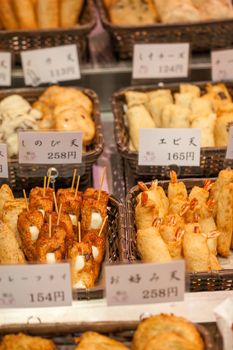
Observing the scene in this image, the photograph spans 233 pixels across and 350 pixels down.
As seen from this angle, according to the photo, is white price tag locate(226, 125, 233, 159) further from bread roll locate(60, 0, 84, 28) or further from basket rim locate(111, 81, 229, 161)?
bread roll locate(60, 0, 84, 28)

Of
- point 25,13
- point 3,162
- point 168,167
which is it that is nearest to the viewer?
point 3,162

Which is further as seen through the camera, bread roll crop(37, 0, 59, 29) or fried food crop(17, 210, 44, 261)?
bread roll crop(37, 0, 59, 29)

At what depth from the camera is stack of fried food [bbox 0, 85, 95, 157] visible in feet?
9.28

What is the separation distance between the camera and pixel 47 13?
10.8ft

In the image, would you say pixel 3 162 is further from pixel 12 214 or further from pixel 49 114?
pixel 49 114

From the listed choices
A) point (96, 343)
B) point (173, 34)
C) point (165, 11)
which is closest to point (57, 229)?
point (96, 343)

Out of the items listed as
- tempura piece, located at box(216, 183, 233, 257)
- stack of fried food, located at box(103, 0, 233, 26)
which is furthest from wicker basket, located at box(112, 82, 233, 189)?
stack of fried food, located at box(103, 0, 233, 26)

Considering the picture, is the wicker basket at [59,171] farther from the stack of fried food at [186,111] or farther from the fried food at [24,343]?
the fried food at [24,343]

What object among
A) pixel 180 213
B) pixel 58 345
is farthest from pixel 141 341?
pixel 180 213

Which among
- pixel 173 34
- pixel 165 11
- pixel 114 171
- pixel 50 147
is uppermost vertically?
pixel 165 11

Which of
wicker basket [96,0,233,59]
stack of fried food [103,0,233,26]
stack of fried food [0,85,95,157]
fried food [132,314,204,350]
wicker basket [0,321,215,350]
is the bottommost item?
wicker basket [0,321,215,350]

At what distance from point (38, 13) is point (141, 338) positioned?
202 cm

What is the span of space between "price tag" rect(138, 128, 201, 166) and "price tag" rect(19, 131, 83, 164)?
0.26m

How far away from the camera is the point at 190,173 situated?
2.75m
